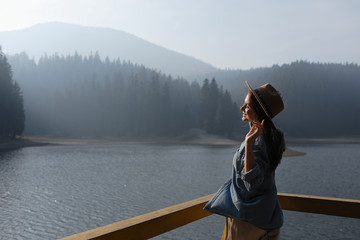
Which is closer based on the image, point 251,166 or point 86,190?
point 251,166

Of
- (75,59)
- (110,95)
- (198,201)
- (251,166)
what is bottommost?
(198,201)

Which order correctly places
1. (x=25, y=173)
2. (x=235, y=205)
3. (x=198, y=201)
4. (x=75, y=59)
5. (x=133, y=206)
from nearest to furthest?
(x=235, y=205), (x=198, y=201), (x=133, y=206), (x=25, y=173), (x=75, y=59)

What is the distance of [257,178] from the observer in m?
1.84

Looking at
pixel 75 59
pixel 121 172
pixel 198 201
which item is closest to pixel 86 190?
pixel 121 172

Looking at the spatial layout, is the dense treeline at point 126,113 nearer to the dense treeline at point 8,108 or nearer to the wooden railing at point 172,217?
the dense treeline at point 8,108

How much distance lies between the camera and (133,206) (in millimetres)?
19125

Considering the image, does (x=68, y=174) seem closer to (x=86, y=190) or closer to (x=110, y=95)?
(x=86, y=190)

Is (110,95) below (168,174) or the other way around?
the other way around

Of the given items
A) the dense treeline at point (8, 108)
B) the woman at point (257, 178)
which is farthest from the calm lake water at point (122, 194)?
Result: the dense treeline at point (8, 108)

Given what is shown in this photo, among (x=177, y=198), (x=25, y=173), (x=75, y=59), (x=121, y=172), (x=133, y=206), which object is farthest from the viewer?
(x=75, y=59)

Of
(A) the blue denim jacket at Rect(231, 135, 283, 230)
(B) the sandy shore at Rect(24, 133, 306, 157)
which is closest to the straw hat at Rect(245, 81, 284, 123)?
(A) the blue denim jacket at Rect(231, 135, 283, 230)

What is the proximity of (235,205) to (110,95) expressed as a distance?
347 ft

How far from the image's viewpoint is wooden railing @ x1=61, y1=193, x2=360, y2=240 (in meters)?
1.79

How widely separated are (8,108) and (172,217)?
67.9 metres
